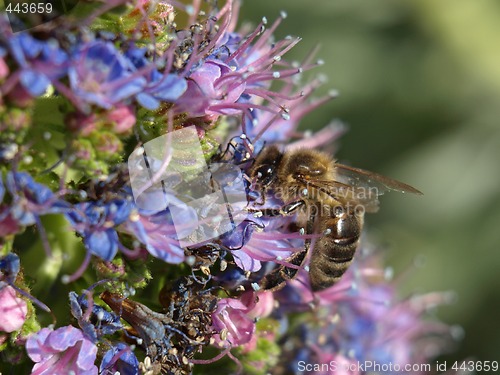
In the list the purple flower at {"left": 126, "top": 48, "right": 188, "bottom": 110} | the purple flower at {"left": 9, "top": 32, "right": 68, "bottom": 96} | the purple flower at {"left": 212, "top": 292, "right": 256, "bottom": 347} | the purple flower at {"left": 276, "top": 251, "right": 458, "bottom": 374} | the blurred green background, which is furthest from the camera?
the blurred green background

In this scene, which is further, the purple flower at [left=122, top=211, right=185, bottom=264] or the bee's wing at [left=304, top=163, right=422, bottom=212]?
the bee's wing at [left=304, top=163, right=422, bottom=212]

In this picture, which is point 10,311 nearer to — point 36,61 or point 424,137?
point 36,61

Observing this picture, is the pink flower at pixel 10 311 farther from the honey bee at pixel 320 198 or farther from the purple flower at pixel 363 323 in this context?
the purple flower at pixel 363 323

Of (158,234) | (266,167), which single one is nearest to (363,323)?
(266,167)

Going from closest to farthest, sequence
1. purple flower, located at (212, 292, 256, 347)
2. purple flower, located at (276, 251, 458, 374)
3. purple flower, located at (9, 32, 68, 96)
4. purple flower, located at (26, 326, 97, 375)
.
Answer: purple flower, located at (9, 32, 68, 96)
purple flower, located at (26, 326, 97, 375)
purple flower, located at (212, 292, 256, 347)
purple flower, located at (276, 251, 458, 374)

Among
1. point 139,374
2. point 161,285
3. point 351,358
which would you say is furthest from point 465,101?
point 139,374

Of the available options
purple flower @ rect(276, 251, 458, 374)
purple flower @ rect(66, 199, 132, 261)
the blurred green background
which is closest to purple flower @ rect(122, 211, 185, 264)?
purple flower @ rect(66, 199, 132, 261)

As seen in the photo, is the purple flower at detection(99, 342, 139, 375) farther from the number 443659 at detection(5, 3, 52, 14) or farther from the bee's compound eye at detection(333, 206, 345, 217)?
the number 443659 at detection(5, 3, 52, 14)

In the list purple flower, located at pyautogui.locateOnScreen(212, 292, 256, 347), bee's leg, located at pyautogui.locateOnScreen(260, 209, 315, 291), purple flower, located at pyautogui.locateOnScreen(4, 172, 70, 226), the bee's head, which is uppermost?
purple flower, located at pyautogui.locateOnScreen(4, 172, 70, 226)
